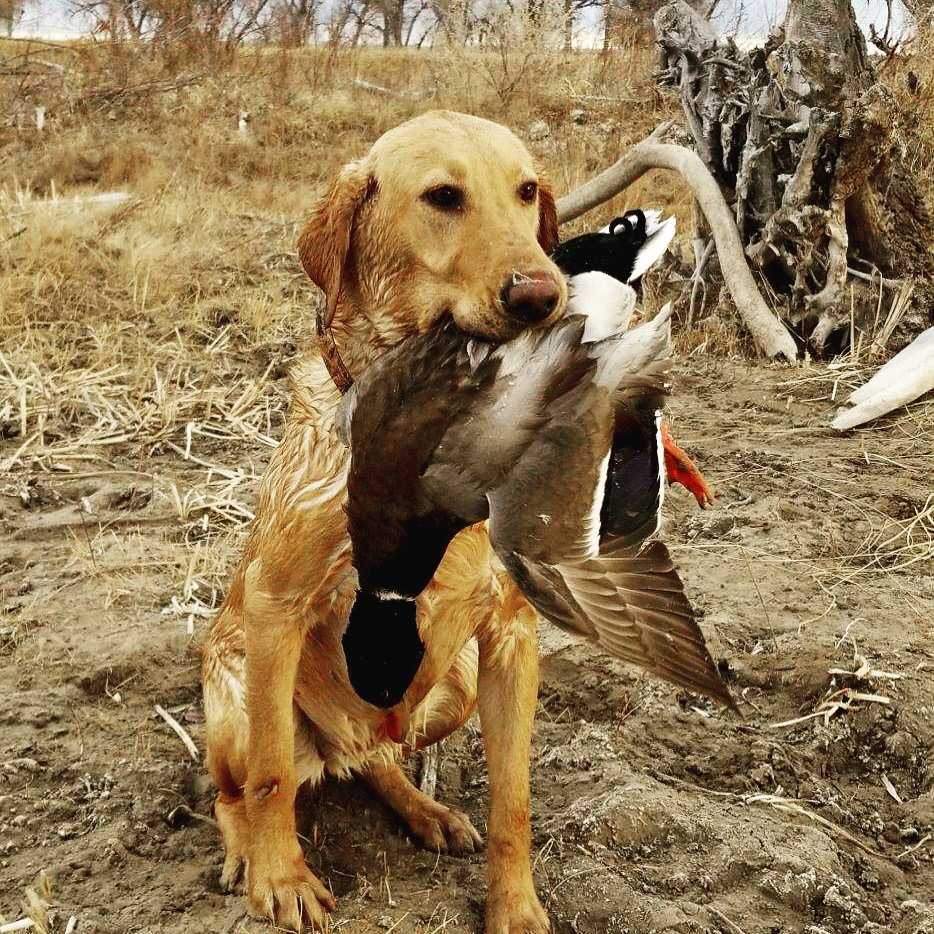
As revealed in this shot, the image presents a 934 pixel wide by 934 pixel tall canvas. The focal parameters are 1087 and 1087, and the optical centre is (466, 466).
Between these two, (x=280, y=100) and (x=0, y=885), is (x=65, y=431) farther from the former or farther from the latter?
(x=280, y=100)

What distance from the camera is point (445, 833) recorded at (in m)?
2.93

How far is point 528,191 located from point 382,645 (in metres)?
1.04

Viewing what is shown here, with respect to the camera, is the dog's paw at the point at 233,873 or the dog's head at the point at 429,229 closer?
the dog's head at the point at 429,229

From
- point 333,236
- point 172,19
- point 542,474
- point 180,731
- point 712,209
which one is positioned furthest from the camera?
point 172,19

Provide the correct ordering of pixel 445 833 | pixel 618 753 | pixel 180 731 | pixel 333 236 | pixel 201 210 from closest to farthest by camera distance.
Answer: pixel 333 236 < pixel 445 833 < pixel 618 753 < pixel 180 731 < pixel 201 210

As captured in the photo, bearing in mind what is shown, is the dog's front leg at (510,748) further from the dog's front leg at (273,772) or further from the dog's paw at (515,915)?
the dog's front leg at (273,772)

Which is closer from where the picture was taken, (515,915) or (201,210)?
(515,915)

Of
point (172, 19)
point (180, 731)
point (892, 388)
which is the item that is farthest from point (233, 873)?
point (172, 19)

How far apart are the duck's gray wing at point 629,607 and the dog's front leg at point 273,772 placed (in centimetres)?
83

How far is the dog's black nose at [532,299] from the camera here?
194cm

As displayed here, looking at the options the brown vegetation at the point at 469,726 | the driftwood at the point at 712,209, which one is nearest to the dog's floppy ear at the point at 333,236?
the brown vegetation at the point at 469,726

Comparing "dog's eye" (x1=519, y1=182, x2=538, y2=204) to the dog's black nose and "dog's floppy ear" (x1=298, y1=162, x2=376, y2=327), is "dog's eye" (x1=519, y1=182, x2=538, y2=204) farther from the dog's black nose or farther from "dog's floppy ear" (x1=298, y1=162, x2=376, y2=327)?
the dog's black nose

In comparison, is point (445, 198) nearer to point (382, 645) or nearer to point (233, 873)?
point (382, 645)

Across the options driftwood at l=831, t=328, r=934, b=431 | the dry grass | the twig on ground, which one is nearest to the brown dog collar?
the twig on ground
